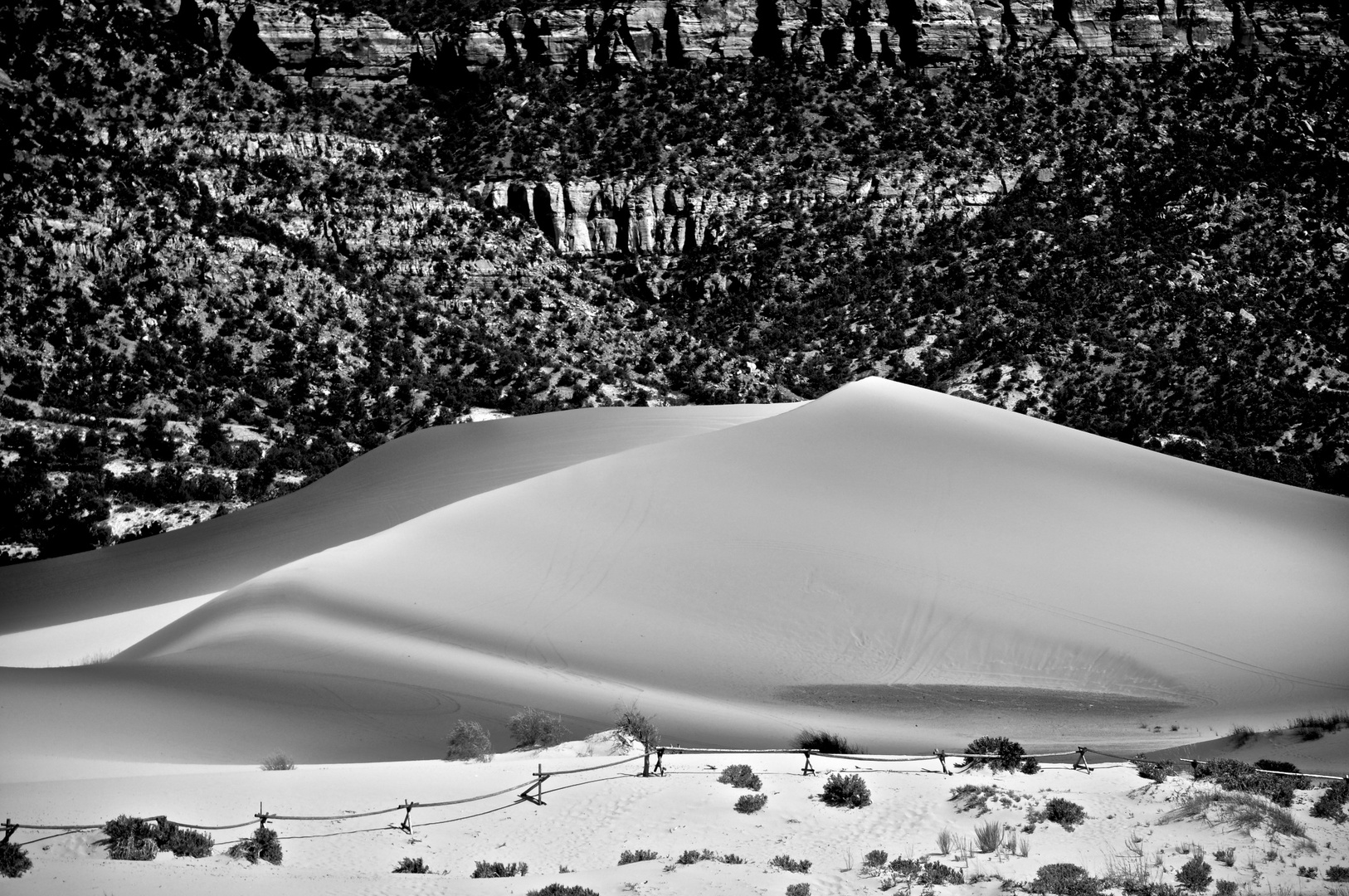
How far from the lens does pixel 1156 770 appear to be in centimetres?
1280

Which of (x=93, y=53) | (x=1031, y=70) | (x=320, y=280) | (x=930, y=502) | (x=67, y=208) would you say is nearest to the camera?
(x=930, y=502)

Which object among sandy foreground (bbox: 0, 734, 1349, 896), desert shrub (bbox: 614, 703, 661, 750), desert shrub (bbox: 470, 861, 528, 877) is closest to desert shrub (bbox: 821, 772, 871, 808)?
sandy foreground (bbox: 0, 734, 1349, 896)

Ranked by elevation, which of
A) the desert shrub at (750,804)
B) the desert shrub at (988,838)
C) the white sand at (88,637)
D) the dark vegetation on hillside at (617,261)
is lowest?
the white sand at (88,637)

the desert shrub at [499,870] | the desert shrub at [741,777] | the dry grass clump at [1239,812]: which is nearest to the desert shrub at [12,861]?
the desert shrub at [499,870]

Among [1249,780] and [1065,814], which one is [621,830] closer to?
[1065,814]

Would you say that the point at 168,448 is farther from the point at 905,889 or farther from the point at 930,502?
the point at 905,889

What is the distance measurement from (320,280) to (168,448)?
1288cm

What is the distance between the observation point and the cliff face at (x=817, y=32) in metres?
66.6

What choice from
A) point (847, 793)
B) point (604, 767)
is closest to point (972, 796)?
point (847, 793)

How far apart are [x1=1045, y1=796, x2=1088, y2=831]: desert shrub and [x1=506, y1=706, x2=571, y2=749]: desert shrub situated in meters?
6.61

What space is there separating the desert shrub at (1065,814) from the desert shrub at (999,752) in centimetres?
174

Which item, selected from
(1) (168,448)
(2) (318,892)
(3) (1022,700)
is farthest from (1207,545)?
(1) (168,448)

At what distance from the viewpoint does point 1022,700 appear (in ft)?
57.6

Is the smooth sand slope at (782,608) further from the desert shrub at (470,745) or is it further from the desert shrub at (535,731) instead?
the desert shrub at (470,745)
